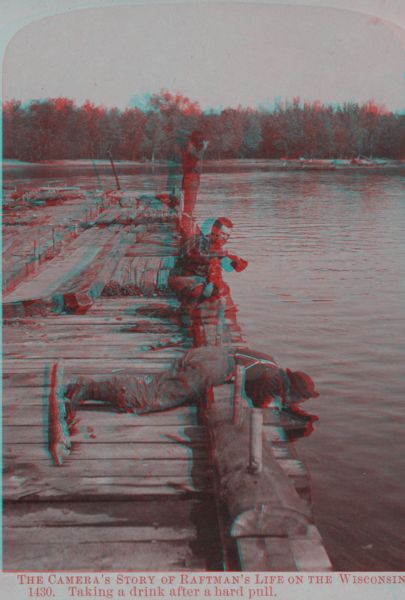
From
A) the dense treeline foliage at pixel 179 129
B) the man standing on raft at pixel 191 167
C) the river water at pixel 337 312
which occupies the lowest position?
the river water at pixel 337 312

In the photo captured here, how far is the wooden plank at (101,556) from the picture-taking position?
2.45 m

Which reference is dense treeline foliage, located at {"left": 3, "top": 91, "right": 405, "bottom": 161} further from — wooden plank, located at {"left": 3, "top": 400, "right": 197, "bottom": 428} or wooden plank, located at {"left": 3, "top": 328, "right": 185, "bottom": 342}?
wooden plank, located at {"left": 3, "top": 400, "right": 197, "bottom": 428}

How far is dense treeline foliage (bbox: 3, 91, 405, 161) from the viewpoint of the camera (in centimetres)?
493

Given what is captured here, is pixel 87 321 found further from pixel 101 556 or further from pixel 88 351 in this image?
pixel 101 556

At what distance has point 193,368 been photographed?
3867 millimetres

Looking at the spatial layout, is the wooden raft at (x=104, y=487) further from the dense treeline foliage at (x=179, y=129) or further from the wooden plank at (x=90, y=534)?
the dense treeline foliage at (x=179, y=129)

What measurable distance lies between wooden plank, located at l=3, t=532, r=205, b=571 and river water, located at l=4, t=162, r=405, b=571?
1393 mm

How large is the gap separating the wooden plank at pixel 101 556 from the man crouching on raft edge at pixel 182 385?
4.10 feet

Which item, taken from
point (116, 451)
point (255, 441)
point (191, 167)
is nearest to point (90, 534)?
point (116, 451)

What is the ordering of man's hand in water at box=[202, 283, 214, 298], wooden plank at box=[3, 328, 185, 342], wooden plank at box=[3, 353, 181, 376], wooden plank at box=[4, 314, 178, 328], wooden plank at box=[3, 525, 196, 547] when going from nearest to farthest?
wooden plank at box=[3, 525, 196, 547]
wooden plank at box=[3, 353, 181, 376]
wooden plank at box=[3, 328, 185, 342]
wooden plank at box=[4, 314, 178, 328]
man's hand in water at box=[202, 283, 214, 298]

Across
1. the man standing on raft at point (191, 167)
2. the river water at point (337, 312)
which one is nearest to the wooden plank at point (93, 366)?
the river water at point (337, 312)

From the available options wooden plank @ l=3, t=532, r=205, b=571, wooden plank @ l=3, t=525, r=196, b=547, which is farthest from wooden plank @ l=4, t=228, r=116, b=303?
wooden plank @ l=3, t=532, r=205, b=571

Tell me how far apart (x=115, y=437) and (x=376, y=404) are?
299cm
